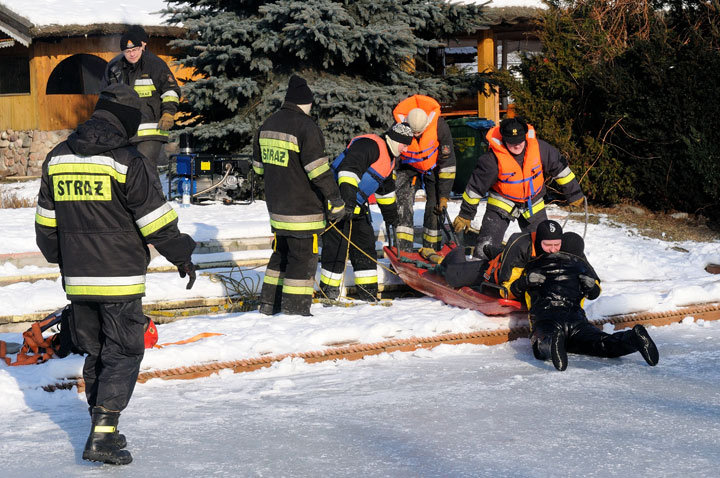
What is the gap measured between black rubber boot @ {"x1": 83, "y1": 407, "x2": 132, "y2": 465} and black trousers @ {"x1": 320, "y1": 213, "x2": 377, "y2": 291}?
4128 mm

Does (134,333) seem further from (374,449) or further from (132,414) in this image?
(374,449)

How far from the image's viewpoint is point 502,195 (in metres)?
8.51

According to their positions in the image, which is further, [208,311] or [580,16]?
[580,16]

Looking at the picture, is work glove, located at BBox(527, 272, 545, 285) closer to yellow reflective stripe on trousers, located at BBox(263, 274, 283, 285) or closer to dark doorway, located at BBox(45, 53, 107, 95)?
yellow reflective stripe on trousers, located at BBox(263, 274, 283, 285)

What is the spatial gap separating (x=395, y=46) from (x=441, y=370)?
8253 millimetres

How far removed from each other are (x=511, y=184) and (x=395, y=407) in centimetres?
380

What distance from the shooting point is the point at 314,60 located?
46.6ft

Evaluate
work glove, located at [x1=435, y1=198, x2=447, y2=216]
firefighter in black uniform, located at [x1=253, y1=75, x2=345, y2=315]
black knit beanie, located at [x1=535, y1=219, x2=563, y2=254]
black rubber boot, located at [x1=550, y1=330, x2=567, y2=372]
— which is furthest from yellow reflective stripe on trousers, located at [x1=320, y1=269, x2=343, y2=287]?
black rubber boot, located at [x1=550, y1=330, x2=567, y2=372]

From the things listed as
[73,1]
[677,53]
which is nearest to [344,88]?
[677,53]

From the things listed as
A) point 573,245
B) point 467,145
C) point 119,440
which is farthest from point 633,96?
point 119,440

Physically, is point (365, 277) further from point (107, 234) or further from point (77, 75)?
point (77, 75)

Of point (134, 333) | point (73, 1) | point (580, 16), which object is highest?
point (73, 1)

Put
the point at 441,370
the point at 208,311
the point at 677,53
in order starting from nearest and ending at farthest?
the point at 441,370
the point at 208,311
the point at 677,53

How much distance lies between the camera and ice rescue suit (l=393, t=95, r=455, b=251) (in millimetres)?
9156
